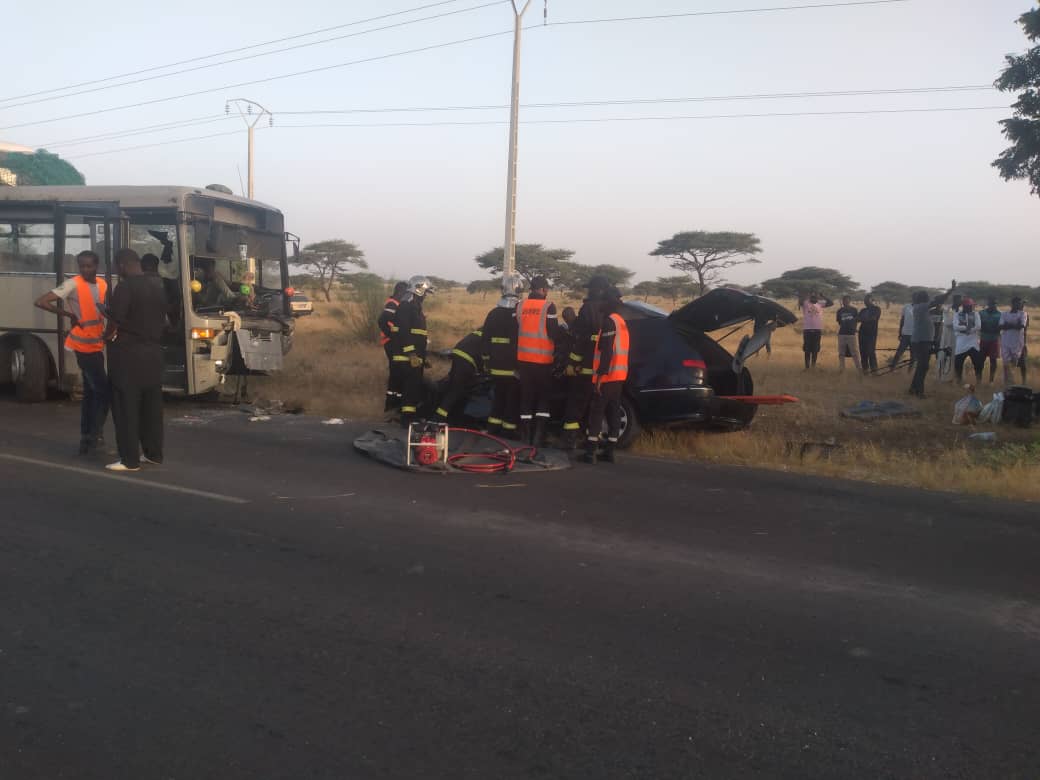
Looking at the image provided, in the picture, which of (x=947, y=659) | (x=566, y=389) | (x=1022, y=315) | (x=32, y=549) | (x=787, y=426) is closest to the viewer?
(x=947, y=659)

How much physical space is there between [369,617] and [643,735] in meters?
1.69

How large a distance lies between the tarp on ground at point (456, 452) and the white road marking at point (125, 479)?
1817 millimetres

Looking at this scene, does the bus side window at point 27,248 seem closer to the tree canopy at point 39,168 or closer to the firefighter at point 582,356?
the firefighter at point 582,356

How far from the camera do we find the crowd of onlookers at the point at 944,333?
14508mm

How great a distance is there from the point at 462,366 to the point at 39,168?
20192mm

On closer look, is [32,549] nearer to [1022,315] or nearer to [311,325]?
[1022,315]

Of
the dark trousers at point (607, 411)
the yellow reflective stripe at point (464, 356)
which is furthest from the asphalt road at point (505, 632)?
the yellow reflective stripe at point (464, 356)

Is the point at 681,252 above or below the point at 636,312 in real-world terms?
above

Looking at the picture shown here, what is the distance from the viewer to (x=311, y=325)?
30562mm

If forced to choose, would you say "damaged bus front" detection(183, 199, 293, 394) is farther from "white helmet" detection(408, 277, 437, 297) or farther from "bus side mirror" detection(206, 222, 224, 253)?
"white helmet" detection(408, 277, 437, 297)

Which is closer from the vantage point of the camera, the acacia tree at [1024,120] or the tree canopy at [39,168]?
the acacia tree at [1024,120]

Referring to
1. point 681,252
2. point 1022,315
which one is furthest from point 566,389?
point 681,252

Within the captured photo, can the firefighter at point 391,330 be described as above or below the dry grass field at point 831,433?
above

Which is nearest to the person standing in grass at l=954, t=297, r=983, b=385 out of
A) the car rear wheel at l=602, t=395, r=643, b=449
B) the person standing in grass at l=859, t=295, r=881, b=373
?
the person standing in grass at l=859, t=295, r=881, b=373
